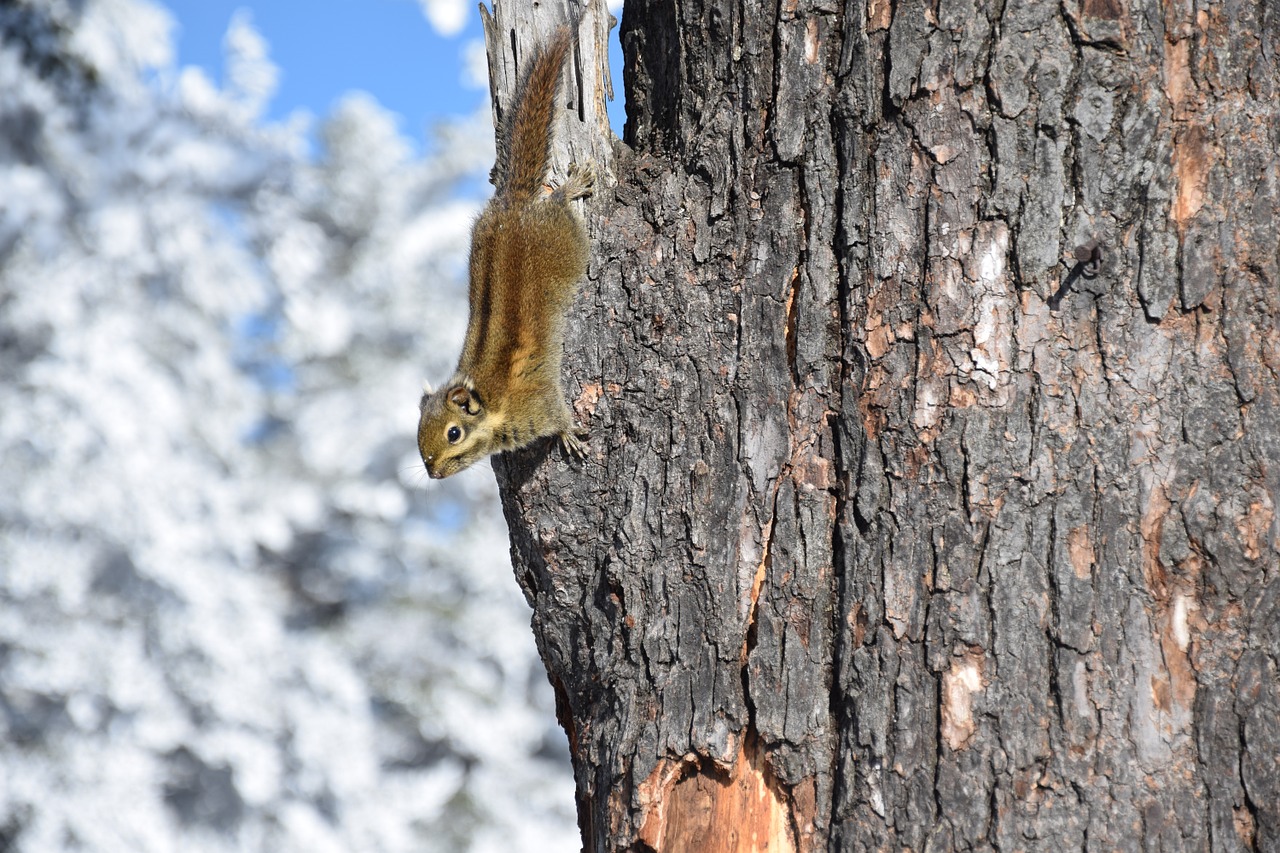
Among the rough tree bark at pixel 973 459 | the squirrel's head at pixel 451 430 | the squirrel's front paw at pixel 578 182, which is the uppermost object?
the squirrel's front paw at pixel 578 182

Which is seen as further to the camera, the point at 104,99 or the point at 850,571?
the point at 104,99

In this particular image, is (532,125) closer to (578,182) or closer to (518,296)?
(578,182)

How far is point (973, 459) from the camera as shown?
5.45 feet

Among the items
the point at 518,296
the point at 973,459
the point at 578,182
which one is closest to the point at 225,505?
the point at 518,296

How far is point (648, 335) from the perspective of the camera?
6.53 feet

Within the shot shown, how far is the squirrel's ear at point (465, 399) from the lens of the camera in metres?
2.78

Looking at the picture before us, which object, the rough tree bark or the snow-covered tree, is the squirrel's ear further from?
the snow-covered tree

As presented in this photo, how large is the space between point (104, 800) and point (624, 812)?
16.2ft

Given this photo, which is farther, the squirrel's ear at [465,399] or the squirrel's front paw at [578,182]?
the squirrel's ear at [465,399]

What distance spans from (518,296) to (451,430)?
44cm

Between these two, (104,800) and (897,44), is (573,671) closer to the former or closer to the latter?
(897,44)

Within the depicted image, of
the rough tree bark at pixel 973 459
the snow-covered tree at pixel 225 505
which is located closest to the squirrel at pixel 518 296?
the rough tree bark at pixel 973 459

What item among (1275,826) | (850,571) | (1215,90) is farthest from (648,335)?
(1275,826)

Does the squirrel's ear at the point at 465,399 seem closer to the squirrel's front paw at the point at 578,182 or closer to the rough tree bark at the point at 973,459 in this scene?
the squirrel's front paw at the point at 578,182
